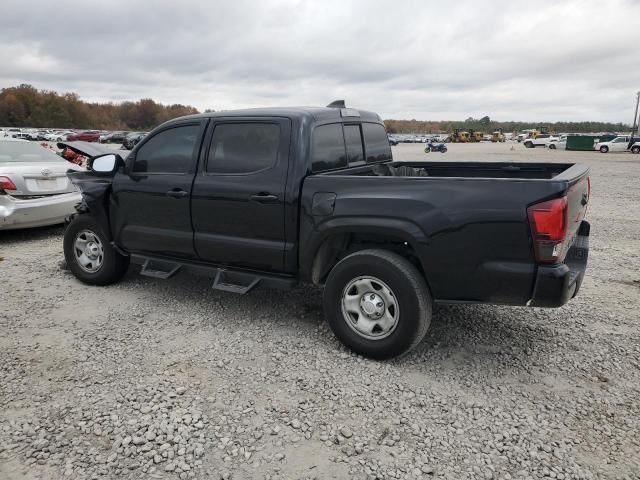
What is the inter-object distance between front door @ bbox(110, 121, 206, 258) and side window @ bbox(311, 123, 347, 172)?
1.10m

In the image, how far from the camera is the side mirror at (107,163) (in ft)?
15.9

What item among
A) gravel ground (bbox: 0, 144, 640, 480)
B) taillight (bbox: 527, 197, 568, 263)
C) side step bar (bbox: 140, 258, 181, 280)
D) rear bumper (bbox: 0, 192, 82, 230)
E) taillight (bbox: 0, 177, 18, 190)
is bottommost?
gravel ground (bbox: 0, 144, 640, 480)

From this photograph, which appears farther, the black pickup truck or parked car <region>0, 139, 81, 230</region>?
parked car <region>0, 139, 81, 230</region>

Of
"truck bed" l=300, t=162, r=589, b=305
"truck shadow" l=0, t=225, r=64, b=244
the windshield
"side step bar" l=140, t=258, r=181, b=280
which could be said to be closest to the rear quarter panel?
"truck bed" l=300, t=162, r=589, b=305

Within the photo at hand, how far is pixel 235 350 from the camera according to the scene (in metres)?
3.79

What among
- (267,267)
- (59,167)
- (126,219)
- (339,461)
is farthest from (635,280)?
(59,167)

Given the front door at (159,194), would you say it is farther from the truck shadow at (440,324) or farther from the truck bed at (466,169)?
the truck bed at (466,169)

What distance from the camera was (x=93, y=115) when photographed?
11288cm

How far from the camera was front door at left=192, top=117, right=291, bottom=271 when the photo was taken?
3945mm

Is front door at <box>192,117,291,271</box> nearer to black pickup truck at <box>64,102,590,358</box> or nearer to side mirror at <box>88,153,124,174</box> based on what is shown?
black pickup truck at <box>64,102,590,358</box>

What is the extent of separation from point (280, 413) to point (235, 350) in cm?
93

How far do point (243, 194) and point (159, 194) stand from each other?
100 centimetres

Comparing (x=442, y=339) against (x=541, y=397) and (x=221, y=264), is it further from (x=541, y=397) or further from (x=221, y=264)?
(x=221, y=264)

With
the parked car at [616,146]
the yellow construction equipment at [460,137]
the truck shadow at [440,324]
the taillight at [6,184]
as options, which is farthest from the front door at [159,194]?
the yellow construction equipment at [460,137]
